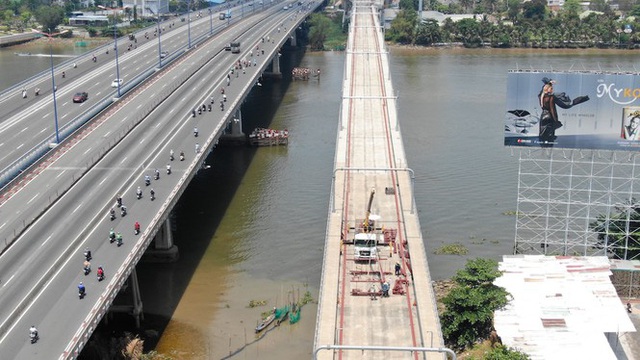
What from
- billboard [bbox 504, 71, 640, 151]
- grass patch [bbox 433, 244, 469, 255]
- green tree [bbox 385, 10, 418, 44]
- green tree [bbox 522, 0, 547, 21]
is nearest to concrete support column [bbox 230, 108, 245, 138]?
grass patch [bbox 433, 244, 469, 255]

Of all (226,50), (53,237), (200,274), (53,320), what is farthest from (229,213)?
(226,50)

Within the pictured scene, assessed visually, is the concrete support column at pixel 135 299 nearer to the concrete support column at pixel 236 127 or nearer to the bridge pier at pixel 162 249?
the bridge pier at pixel 162 249

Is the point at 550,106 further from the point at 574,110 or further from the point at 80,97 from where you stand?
the point at 80,97

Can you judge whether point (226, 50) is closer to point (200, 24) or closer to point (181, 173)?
point (200, 24)

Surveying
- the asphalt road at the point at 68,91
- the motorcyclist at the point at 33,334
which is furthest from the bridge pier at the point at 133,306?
the asphalt road at the point at 68,91

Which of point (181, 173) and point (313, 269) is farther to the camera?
point (181, 173)

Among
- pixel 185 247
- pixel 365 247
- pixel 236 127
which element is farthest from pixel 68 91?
pixel 365 247
